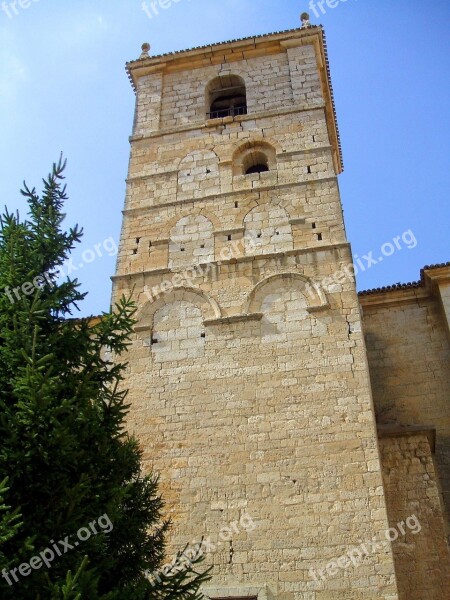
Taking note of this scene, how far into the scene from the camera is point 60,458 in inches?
227

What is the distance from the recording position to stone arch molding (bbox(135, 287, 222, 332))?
35.3 feet

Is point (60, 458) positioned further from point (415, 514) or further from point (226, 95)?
point (226, 95)

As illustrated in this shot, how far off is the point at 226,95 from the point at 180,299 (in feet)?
21.5

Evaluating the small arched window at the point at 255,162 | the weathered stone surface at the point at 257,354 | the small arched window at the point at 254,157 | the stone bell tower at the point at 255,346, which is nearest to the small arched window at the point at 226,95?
the stone bell tower at the point at 255,346

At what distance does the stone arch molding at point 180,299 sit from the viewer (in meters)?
10.8

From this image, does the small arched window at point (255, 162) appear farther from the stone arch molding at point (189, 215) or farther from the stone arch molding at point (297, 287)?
the stone arch molding at point (297, 287)

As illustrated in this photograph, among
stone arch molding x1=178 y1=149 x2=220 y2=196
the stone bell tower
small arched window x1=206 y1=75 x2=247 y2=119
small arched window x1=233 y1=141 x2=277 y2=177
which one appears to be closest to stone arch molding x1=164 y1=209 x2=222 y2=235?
the stone bell tower

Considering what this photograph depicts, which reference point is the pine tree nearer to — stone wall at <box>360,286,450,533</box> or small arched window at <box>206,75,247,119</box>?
stone wall at <box>360,286,450,533</box>

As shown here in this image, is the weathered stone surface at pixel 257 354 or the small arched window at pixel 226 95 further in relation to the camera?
the small arched window at pixel 226 95

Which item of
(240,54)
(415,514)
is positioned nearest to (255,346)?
(415,514)

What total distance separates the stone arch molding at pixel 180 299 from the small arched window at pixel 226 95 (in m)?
5.54

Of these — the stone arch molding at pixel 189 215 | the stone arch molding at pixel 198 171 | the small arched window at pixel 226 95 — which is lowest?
the stone arch molding at pixel 189 215

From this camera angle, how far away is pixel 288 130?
13.5m

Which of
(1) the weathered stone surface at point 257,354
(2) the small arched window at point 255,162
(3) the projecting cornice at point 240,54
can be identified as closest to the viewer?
(1) the weathered stone surface at point 257,354
